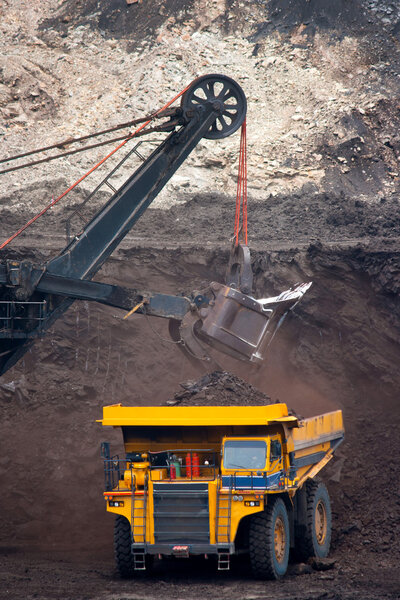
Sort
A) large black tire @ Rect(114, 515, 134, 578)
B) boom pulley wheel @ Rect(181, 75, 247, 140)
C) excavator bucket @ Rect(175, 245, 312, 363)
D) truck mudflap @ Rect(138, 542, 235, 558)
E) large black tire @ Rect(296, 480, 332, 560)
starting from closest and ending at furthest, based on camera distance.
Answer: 1. truck mudflap @ Rect(138, 542, 235, 558)
2. large black tire @ Rect(114, 515, 134, 578)
3. large black tire @ Rect(296, 480, 332, 560)
4. excavator bucket @ Rect(175, 245, 312, 363)
5. boom pulley wheel @ Rect(181, 75, 247, 140)

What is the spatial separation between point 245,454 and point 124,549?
78.0 inches

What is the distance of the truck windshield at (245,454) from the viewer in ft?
31.1

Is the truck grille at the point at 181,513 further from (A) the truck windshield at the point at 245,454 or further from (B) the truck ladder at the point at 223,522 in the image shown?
(A) the truck windshield at the point at 245,454

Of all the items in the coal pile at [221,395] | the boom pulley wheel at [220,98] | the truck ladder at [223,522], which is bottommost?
the truck ladder at [223,522]

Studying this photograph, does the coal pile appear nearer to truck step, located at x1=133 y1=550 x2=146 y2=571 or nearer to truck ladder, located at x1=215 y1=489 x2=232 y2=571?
truck ladder, located at x1=215 y1=489 x2=232 y2=571

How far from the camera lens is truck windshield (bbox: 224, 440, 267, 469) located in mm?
9469

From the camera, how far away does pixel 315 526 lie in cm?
1062

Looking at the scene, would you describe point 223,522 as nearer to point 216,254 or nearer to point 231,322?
point 231,322

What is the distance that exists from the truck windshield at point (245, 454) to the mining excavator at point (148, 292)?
7.15 ft

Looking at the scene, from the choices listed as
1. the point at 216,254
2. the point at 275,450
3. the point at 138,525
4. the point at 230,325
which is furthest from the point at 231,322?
the point at 216,254

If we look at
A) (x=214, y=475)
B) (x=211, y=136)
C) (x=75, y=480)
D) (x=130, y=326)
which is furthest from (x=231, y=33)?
(x=214, y=475)

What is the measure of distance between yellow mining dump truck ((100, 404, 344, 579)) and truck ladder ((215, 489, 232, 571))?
1 cm

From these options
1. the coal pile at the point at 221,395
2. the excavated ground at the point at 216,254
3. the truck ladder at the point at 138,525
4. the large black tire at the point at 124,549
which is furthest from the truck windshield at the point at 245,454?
the large black tire at the point at 124,549

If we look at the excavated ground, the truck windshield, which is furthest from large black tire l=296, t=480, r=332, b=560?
the truck windshield
